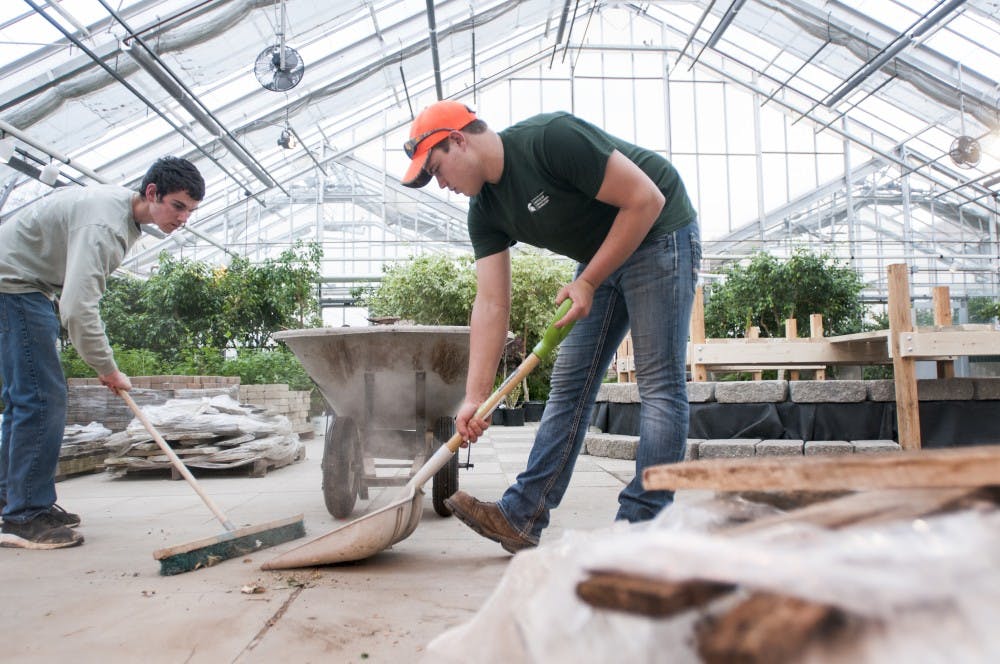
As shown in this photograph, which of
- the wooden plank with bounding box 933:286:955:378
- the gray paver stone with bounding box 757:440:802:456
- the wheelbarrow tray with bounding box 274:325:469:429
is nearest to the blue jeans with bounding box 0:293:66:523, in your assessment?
the wheelbarrow tray with bounding box 274:325:469:429

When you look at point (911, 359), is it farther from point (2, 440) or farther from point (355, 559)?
point (2, 440)

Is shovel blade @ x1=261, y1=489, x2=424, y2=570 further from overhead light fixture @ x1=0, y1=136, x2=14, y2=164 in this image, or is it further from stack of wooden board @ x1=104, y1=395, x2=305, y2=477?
overhead light fixture @ x1=0, y1=136, x2=14, y2=164

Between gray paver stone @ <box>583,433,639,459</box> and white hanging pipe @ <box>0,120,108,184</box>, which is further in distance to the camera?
white hanging pipe @ <box>0,120,108,184</box>

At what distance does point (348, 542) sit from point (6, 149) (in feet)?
25.7

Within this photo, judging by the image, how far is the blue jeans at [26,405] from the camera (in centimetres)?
245

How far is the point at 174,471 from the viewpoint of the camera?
4430 mm

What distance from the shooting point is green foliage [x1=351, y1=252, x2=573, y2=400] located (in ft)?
30.6

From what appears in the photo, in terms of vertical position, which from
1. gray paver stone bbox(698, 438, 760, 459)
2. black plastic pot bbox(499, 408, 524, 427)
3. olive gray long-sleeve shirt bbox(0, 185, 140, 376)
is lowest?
black plastic pot bbox(499, 408, 524, 427)

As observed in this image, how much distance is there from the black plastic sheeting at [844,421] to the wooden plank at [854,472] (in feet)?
12.4

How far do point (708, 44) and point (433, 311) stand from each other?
887cm

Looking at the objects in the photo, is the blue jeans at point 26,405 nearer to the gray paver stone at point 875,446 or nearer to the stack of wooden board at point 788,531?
the stack of wooden board at point 788,531

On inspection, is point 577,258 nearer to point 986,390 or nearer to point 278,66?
point 986,390

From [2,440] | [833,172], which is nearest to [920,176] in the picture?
[833,172]

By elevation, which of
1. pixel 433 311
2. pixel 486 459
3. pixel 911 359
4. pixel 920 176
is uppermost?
pixel 920 176
